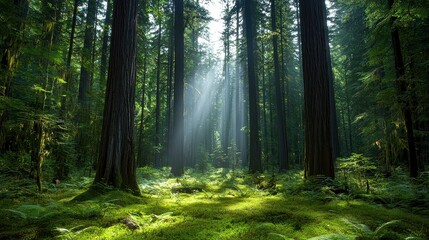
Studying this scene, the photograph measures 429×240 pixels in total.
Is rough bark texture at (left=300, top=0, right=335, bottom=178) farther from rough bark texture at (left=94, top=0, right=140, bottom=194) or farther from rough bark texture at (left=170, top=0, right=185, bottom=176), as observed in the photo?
rough bark texture at (left=170, top=0, right=185, bottom=176)

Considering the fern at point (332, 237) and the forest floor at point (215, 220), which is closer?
the fern at point (332, 237)

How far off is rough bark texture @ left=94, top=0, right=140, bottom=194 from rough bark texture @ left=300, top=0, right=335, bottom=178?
14.3 feet

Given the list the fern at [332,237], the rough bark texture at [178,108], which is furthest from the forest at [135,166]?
the rough bark texture at [178,108]

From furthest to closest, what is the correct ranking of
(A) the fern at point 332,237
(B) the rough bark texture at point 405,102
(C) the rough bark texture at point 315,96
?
(B) the rough bark texture at point 405,102, (C) the rough bark texture at point 315,96, (A) the fern at point 332,237

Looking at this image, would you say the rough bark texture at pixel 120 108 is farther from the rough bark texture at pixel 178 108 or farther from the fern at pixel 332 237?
the rough bark texture at pixel 178 108

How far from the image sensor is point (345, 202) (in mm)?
4309

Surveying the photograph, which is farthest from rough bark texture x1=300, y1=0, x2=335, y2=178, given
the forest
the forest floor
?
the forest floor

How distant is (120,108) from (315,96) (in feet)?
16.0

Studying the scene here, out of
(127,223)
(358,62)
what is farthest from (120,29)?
(358,62)

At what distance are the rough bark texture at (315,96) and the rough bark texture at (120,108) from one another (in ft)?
14.3

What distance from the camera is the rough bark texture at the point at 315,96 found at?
586cm

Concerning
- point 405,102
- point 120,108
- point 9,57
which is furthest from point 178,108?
point 405,102

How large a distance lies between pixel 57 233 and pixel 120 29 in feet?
15.4

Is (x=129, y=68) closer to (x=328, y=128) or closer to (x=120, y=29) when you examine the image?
(x=120, y=29)
